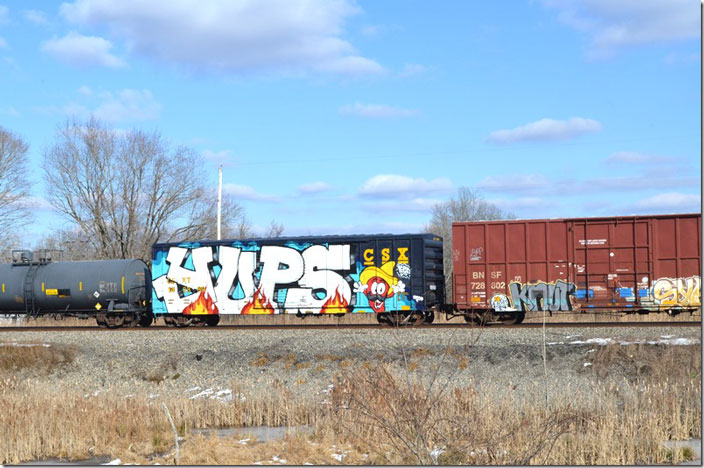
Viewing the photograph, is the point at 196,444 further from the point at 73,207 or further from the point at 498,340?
the point at 73,207

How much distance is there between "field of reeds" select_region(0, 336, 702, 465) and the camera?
9.02 m

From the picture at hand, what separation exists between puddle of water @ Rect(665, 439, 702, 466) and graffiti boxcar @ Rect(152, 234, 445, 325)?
12.1 metres

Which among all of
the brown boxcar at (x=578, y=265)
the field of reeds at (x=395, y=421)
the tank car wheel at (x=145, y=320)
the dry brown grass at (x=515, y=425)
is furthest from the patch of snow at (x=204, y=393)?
the tank car wheel at (x=145, y=320)

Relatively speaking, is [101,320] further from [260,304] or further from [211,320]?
[260,304]

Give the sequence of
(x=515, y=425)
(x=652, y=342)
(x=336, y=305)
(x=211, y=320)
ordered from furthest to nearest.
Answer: (x=211, y=320) < (x=336, y=305) < (x=652, y=342) < (x=515, y=425)

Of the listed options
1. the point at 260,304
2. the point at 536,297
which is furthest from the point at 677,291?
the point at 260,304

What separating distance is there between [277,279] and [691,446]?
1571 cm

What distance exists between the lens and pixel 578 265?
21.0m

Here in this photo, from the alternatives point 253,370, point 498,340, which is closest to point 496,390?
point 498,340

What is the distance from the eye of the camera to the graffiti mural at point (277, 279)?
2283cm

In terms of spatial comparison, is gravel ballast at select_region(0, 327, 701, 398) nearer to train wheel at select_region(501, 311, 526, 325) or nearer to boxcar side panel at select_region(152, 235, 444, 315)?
train wheel at select_region(501, 311, 526, 325)

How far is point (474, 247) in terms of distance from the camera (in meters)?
21.9

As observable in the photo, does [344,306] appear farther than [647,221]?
Yes

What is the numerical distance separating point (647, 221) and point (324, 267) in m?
10.0
